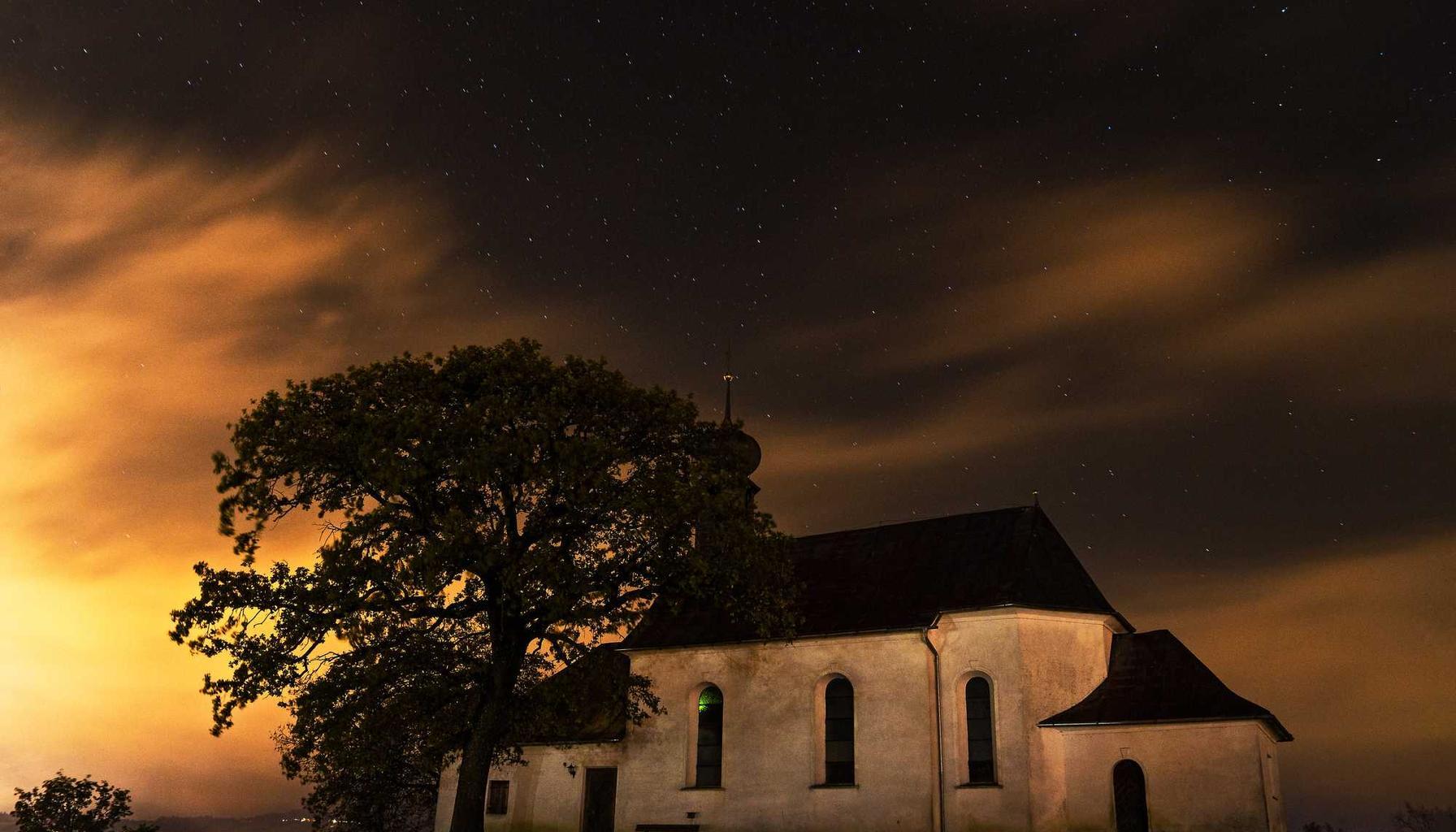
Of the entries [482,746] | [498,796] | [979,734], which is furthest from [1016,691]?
[498,796]

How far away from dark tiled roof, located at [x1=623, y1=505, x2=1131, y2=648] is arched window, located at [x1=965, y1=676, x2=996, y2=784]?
2.21 metres

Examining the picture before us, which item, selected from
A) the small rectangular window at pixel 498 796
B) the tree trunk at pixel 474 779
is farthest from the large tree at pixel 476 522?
the small rectangular window at pixel 498 796

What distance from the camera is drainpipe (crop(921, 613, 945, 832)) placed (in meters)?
30.5

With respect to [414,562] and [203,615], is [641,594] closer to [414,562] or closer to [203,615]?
[414,562]

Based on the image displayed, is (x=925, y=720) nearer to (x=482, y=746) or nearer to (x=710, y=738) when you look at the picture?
(x=710, y=738)

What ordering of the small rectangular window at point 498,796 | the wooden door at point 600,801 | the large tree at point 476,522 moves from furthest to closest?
1. the small rectangular window at point 498,796
2. the wooden door at point 600,801
3. the large tree at point 476,522

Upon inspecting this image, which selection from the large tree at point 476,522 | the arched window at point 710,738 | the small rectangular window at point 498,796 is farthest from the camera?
the small rectangular window at point 498,796

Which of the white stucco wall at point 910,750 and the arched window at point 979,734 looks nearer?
the white stucco wall at point 910,750

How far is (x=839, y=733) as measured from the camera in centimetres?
3297

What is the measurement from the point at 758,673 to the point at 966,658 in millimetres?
6507

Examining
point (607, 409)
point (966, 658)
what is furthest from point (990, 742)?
point (607, 409)

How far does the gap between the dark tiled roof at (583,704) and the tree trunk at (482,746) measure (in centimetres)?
82

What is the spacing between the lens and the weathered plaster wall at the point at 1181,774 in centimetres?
Result: 2741

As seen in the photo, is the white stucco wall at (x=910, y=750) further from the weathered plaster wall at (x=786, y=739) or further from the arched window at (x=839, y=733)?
the arched window at (x=839, y=733)
